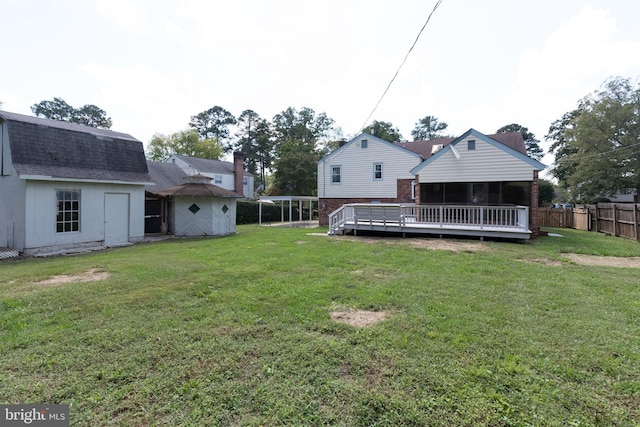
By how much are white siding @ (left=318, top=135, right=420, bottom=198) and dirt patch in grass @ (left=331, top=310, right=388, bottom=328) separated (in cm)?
1610

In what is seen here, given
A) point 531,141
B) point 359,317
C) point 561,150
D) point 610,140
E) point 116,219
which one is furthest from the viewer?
point 531,141

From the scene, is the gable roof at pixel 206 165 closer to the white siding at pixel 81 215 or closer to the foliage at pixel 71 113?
the white siding at pixel 81 215

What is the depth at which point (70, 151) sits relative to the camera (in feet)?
39.7

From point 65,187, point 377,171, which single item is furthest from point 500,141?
point 65,187

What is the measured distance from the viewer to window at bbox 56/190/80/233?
37.6ft

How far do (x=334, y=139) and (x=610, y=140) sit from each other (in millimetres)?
34648

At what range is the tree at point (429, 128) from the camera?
61781 millimetres

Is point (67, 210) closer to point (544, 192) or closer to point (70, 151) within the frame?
point (70, 151)

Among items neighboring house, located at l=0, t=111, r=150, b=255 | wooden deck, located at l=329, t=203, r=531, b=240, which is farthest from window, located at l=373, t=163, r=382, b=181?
neighboring house, located at l=0, t=111, r=150, b=255

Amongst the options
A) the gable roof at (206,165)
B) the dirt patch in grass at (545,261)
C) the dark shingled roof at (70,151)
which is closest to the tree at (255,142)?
the gable roof at (206,165)

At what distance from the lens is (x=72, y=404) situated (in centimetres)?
253

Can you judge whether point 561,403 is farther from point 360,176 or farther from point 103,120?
point 103,120

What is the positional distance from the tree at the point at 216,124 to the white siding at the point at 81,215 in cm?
4700

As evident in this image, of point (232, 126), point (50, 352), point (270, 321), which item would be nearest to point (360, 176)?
point (270, 321)
